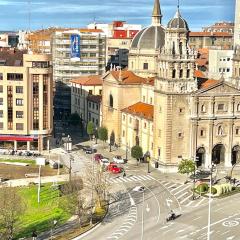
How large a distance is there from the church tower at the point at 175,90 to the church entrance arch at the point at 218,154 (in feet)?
18.1

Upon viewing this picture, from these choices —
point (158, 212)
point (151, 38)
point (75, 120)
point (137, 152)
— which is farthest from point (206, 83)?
point (75, 120)

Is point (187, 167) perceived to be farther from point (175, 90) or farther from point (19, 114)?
point (19, 114)

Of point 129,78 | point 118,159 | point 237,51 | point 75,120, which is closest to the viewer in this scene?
point 118,159

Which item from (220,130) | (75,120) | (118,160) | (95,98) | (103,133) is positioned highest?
(95,98)

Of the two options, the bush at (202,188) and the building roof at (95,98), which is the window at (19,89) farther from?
the bush at (202,188)

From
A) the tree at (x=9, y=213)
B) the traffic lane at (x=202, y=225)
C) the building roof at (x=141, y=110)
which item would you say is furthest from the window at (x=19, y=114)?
the tree at (x=9, y=213)

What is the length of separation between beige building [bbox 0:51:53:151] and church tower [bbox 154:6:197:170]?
2345cm

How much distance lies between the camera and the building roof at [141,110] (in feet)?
351

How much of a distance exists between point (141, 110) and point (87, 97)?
27949 mm

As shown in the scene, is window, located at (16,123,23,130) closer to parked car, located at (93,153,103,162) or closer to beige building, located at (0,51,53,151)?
beige building, located at (0,51,53,151)

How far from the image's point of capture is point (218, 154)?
334 ft

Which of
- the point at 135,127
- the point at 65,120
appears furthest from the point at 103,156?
the point at 65,120

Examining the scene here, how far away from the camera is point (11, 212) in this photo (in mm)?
61875

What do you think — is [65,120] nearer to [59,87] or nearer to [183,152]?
[59,87]
